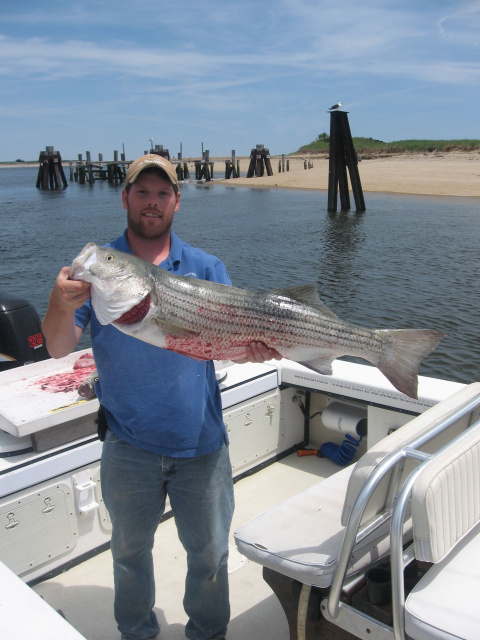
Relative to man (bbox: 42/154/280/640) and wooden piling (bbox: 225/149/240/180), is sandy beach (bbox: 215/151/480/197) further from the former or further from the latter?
man (bbox: 42/154/280/640)

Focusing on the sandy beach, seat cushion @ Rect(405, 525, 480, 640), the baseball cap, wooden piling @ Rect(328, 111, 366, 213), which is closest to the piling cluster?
wooden piling @ Rect(328, 111, 366, 213)

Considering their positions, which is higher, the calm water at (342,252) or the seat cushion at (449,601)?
the seat cushion at (449,601)

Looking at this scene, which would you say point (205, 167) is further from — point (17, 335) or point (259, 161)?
point (17, 335)

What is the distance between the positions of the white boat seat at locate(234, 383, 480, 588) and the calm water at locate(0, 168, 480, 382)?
805 centimetres

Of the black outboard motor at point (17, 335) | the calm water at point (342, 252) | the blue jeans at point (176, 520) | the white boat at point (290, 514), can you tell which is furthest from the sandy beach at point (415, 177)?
the blue jeans at point (176, 520)

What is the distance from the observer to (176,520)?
292 centimetres

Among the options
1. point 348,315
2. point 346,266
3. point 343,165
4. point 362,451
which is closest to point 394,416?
point 362,451

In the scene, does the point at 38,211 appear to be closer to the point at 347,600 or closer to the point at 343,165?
the point at 343,165

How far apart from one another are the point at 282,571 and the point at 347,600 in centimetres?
33

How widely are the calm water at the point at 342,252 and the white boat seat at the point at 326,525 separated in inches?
317

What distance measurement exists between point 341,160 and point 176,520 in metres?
29.9

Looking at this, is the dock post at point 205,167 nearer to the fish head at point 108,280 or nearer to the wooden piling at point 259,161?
the wooden piling at point 259,161

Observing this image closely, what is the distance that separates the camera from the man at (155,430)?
8.68ft

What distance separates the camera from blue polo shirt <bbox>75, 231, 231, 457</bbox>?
104 inches
